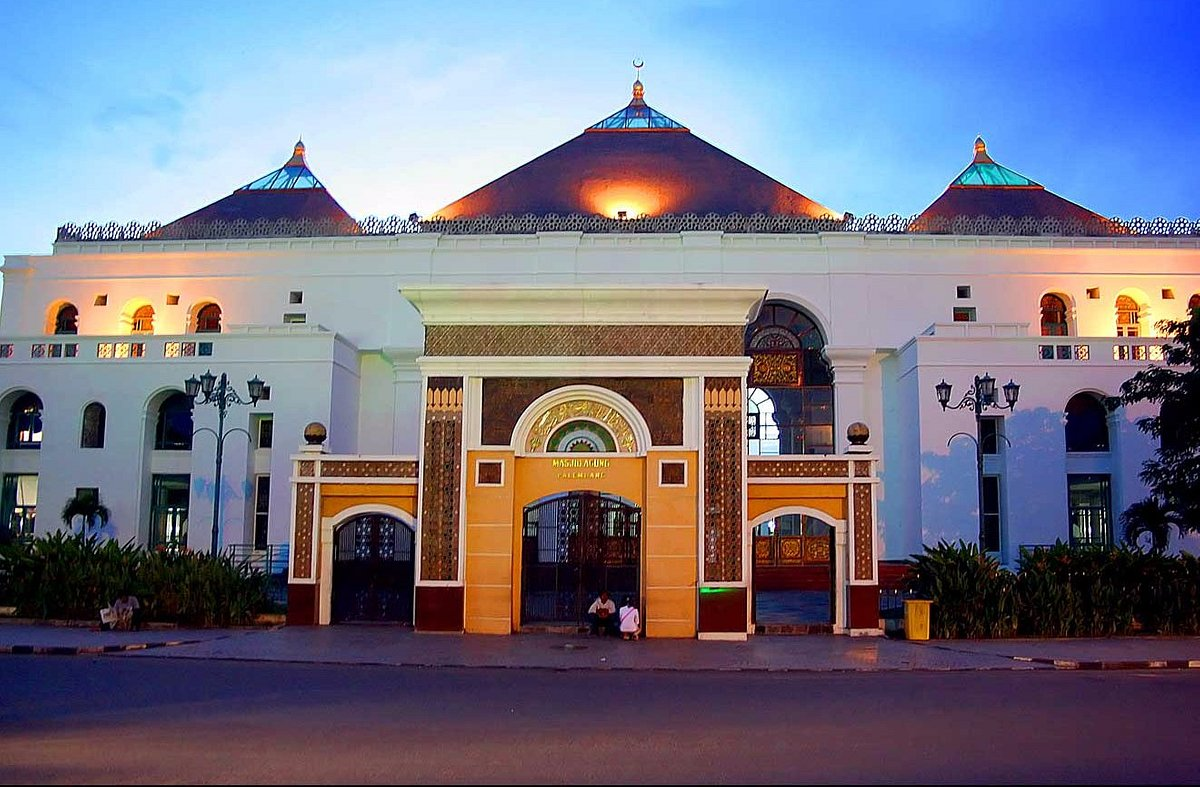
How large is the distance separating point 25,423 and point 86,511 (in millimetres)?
4743

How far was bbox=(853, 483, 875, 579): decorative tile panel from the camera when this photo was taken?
20.1 m

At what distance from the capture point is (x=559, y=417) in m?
20.5

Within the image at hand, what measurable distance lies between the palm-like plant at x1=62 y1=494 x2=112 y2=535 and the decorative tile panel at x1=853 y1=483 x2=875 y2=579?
70.1ft

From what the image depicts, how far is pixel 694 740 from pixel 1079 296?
2855 centimetres

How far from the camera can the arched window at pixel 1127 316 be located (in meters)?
33.5

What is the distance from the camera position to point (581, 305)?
20359 mm

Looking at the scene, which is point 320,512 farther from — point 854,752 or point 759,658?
point 854,752

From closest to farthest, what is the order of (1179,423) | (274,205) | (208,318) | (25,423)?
1. (1179,423)
2. (25,423)
3. (208,318)
4. (274,205)

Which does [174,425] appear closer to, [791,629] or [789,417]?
[789,417]

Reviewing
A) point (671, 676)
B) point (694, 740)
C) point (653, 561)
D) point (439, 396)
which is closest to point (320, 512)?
point (439, 396)

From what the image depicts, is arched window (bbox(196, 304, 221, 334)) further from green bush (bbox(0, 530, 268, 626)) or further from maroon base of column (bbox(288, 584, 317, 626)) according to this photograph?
maroon base of column (bbox(288, 584, 317, 626))

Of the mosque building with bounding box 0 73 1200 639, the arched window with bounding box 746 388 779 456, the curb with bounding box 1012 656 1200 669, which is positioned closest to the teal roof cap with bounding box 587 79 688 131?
the mosque building with bounding box 0 73 1200 639

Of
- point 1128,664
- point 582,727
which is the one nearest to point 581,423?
point 1128,664

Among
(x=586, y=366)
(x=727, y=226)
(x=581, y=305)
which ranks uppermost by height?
(x=727, y=226)
